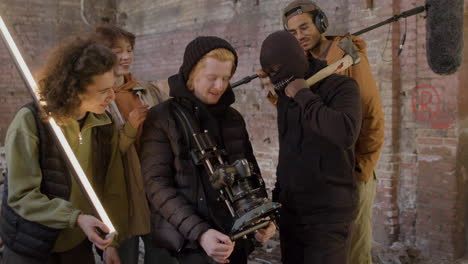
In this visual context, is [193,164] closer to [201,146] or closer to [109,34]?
[201,146]

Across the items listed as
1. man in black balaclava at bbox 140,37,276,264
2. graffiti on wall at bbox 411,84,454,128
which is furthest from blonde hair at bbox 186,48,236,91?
graffiti on wall at bbox 411,84,454,128

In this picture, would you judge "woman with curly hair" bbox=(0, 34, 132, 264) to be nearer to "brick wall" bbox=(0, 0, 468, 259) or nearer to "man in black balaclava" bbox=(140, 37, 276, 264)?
"man in black balaclava" bbox=(140, 37, 276, 264)

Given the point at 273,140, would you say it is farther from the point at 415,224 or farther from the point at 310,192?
the point at 310,192

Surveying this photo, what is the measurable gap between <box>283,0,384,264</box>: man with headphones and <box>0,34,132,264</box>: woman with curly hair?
50.9 inches

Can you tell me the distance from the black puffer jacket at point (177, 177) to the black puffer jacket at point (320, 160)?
0.29m

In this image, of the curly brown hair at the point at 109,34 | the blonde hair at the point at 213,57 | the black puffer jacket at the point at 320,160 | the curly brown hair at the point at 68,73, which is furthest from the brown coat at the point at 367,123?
the curly brown hair at the point at 68,73

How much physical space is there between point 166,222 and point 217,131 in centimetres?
44

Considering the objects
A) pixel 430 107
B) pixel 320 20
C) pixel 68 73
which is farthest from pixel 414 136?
pixel 68 73

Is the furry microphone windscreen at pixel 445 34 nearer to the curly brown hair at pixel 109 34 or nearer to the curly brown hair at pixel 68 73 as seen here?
the curly brown hair at pixel 109 34

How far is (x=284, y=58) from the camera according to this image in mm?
1861

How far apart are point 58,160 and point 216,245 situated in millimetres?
715

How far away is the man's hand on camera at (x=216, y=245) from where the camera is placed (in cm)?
162

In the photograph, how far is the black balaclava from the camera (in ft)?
6.12

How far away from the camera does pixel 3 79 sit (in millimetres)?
6750
